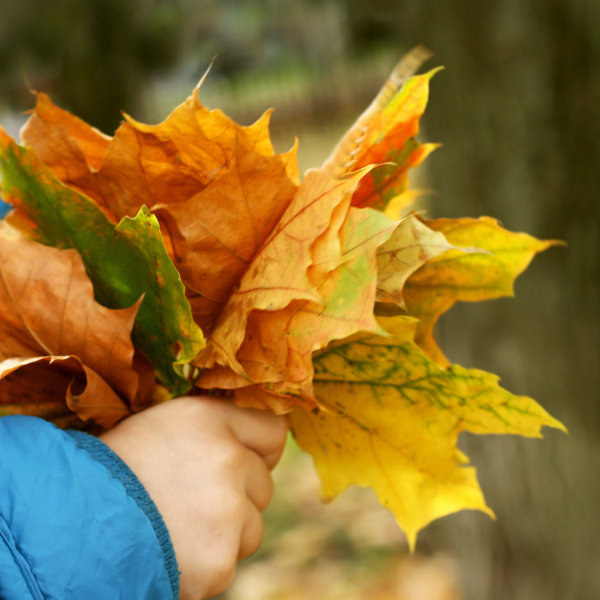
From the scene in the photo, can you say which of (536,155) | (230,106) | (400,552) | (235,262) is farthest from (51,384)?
(230,106)

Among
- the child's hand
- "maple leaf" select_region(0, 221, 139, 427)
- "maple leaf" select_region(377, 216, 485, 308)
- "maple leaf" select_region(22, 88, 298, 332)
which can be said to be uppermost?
"maple leaf" select_region(22, 88, 298, 332)

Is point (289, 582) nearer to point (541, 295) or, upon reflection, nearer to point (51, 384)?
point (541, 295)

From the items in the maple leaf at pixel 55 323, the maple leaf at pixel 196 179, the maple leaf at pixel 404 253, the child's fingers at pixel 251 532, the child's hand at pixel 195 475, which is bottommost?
the child's fingers at pixel 251 532

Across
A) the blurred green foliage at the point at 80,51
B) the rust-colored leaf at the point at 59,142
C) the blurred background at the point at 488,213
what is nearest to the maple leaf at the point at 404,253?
the blurred background at the point at 488,213

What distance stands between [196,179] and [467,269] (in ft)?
0.77

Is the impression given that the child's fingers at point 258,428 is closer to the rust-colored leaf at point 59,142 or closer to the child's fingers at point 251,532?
the child's fingers at point 251,532

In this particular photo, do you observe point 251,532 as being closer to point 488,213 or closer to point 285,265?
point 285,265

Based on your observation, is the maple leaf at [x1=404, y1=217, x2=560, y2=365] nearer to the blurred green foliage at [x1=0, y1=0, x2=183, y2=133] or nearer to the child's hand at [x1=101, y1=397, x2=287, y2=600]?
the child's hand at [x1=101, y1=397, x2=287, y2=600]

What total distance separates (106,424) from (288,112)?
3.18 meters

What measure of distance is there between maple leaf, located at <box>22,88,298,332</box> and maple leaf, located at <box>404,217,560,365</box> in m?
0.14

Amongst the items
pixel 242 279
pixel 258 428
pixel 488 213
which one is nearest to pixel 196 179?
pixel 242 279

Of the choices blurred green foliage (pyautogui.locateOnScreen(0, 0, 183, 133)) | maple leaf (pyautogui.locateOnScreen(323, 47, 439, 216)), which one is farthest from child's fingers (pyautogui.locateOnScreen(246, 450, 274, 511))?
blurred green foliage (pyautogui.locateOnScreen(0, 0, 183, 133))

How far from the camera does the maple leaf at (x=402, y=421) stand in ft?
1.39

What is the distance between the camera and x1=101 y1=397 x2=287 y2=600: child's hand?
1.34 feet
